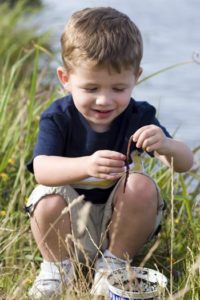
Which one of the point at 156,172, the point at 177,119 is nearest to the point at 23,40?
the point at 177,119

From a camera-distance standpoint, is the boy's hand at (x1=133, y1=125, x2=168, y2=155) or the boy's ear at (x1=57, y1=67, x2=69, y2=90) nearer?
the boy's hand at (x1=133, y1=125, x2=168, y2=155)

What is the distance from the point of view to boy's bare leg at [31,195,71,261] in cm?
313

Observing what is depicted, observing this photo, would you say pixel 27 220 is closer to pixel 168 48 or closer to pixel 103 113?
pixel 103 113

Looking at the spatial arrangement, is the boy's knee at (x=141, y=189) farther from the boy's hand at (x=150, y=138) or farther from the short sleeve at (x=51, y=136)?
the short sleeve at (x=51, y=136)

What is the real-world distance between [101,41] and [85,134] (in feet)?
1.23

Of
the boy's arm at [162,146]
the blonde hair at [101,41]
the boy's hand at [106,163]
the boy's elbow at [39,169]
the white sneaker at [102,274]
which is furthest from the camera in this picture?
the boy's elbow at [39,169]

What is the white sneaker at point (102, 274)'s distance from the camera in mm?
2621

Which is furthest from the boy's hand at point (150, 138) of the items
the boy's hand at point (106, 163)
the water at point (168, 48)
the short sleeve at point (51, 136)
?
the water at point (168, 48)

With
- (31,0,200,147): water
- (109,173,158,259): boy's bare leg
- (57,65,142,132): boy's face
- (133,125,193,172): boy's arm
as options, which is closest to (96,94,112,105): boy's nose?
(57,65,142,132): boy's face

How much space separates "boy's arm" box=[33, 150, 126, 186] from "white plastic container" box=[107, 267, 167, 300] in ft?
1.06

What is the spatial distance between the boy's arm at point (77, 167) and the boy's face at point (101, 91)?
7.7 inches

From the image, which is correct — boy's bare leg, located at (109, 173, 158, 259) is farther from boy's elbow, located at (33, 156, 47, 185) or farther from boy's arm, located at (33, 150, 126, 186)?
boy's elbow, located at (33, 156, 47, 185)

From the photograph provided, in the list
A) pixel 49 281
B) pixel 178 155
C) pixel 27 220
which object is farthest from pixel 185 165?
pixel 27 220

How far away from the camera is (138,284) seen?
2631 millimetres
